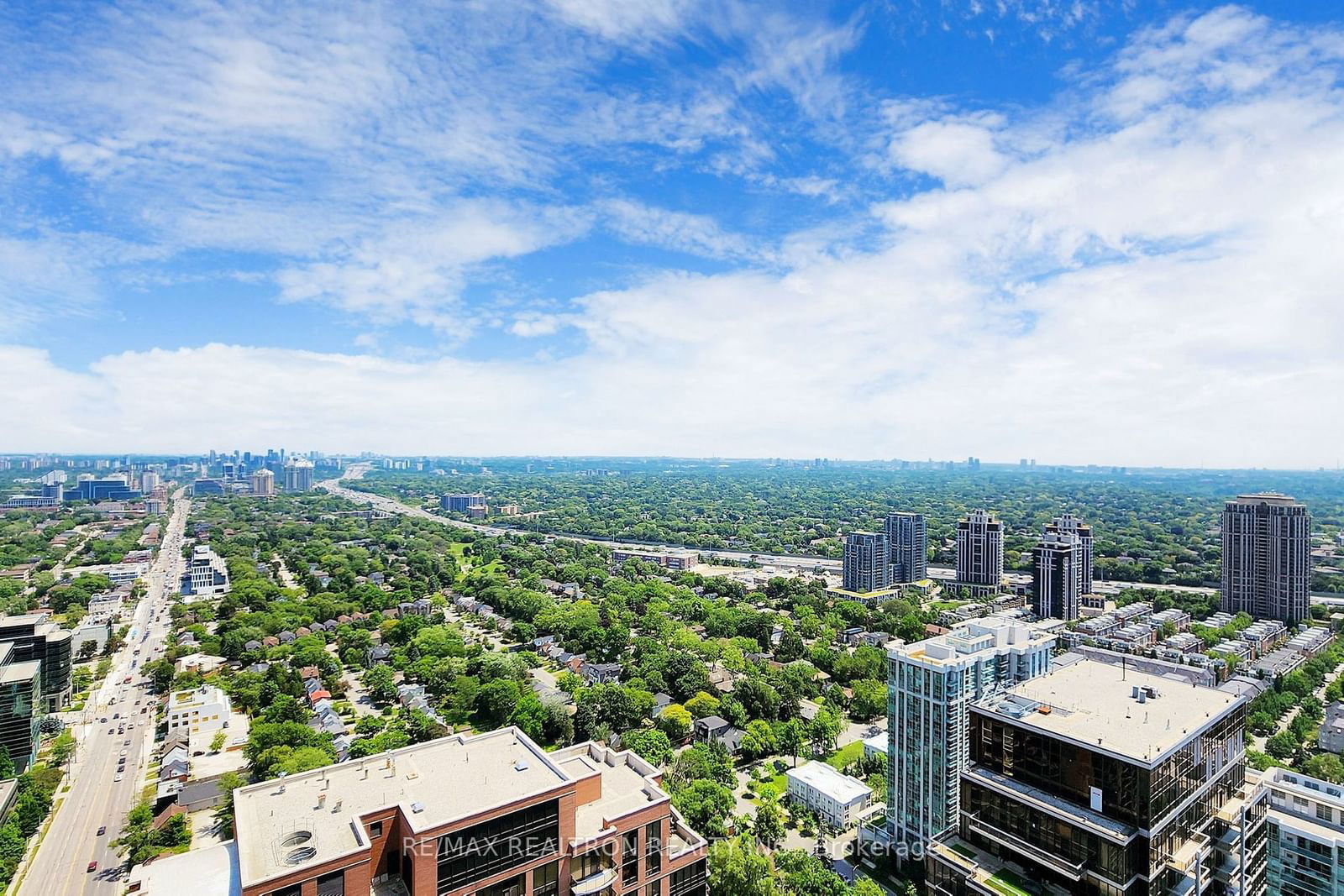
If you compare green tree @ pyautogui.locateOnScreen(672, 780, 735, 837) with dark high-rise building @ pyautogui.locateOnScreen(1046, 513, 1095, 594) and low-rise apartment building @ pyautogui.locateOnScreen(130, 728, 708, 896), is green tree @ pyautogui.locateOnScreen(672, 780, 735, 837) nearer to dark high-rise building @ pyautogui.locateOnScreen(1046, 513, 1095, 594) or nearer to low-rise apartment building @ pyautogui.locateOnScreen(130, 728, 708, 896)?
low-rise apartment building @ pyautogui.locateOnScreen(130, 728, 708, 896)

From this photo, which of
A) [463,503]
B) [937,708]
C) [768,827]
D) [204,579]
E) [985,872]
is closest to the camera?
[985,872]

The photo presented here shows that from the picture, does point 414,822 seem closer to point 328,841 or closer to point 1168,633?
point 328,841

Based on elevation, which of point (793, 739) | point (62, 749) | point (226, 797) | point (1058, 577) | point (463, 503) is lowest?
point (226, 797)

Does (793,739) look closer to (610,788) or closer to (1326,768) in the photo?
(610,788)

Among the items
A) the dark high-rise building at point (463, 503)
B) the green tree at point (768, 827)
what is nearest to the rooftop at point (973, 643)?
the green tree at point (768, 827)

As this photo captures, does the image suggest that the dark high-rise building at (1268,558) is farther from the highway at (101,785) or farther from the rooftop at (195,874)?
the highway at (101,785)

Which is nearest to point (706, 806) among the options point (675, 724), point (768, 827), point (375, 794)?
point (768, 827)

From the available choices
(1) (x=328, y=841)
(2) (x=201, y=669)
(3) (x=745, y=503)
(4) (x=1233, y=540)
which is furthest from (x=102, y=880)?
(3) (x=745, y=503)
